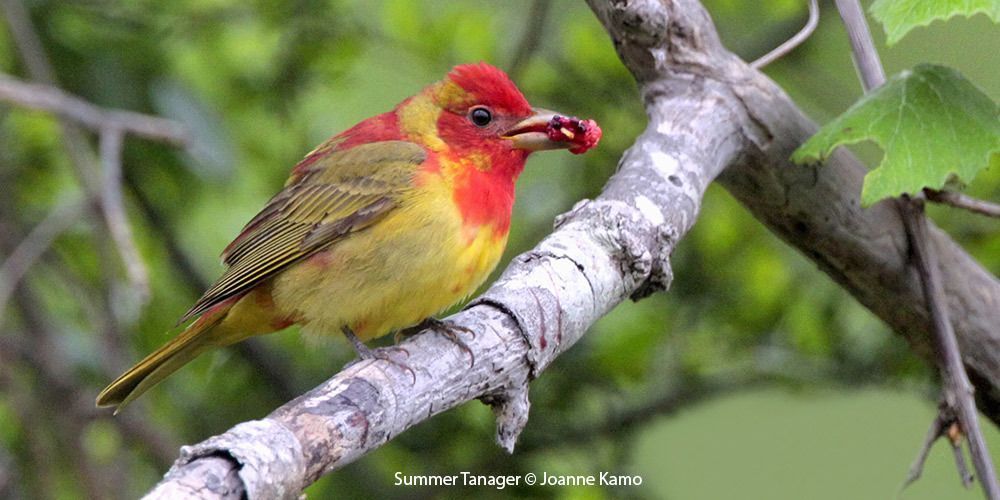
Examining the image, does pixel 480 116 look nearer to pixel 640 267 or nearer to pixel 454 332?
pixel 640 267

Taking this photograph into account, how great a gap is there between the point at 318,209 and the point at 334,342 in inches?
36.2

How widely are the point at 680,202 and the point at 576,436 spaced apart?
4.76 feet

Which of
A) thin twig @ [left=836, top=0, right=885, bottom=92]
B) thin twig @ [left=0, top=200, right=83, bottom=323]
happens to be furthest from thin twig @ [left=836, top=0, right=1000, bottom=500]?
thin twig @ [left=0, top=200, right=83, bottom=323]

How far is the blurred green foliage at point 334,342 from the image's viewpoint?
4.45m

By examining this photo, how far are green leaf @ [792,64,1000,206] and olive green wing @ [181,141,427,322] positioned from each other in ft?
3.91

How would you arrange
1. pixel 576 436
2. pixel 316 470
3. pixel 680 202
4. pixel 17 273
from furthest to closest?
pixel 576 436, pixel 17 273, pixel 680 202, pixel 316 470

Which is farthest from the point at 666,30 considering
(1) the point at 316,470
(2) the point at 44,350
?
(2) the point at 44,350

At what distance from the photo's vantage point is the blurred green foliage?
14.6 ft

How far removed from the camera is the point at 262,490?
196 centimetres

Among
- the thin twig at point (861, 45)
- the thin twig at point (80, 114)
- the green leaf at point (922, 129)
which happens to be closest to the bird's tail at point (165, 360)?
the thin twig at point (80, 114)

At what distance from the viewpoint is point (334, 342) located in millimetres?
4523

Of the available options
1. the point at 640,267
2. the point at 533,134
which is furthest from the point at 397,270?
the point at 640,267

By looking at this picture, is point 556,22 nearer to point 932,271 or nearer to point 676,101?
point 676,101

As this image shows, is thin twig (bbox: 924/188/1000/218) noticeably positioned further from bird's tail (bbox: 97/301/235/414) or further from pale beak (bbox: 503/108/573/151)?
bird's tail (bbox: 97/301/235/414)
